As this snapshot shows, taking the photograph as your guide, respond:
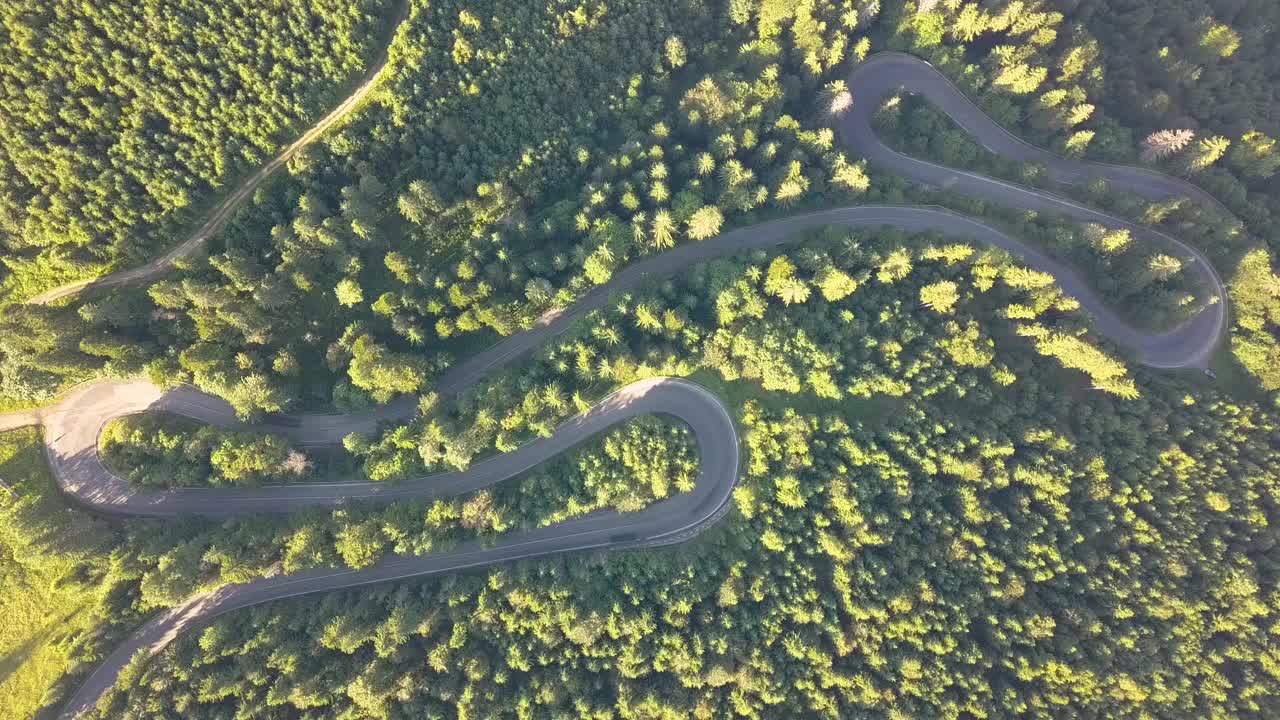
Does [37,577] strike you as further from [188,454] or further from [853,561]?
[853,561]

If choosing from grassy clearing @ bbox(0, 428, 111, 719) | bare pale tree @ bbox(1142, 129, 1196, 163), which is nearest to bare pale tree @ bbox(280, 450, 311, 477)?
grassy clearing @ bbox(0, 428, 111, 719)

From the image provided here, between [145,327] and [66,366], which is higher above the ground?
[145,327]

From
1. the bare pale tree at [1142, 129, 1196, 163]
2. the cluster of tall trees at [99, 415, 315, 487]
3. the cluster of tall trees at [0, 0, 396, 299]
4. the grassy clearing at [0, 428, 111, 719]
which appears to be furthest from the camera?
the bare pale tree at [1142, 129, 1196, 163]

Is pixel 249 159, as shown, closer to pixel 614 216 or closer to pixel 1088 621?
pixel 614 216

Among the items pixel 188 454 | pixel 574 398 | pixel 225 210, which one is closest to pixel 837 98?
pixel 574 398

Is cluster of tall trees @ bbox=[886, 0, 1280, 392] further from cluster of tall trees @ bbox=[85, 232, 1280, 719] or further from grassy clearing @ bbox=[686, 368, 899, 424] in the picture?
grassy clearing @ bbox=[686, 368, 899, 424]

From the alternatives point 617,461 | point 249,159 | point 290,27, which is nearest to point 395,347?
point 249,159

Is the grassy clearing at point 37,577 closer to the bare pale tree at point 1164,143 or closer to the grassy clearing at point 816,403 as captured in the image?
the grassy clearing at point 816,403
